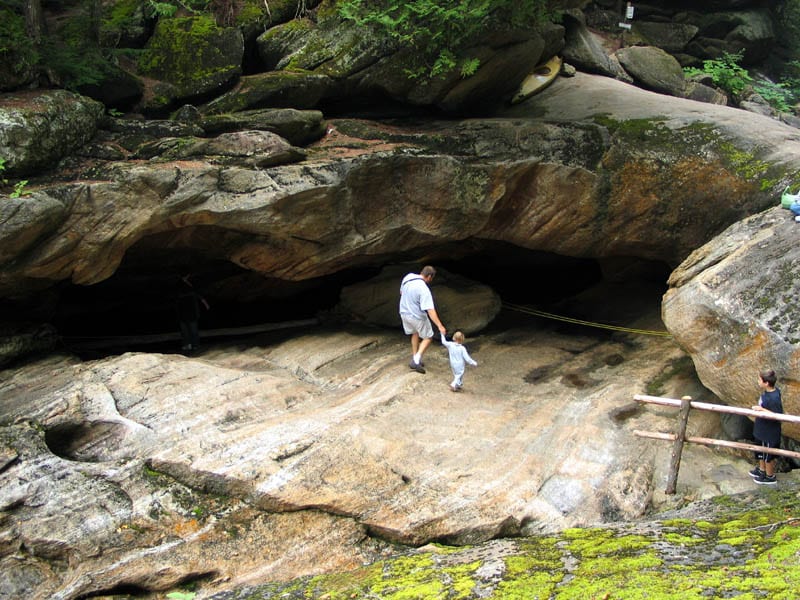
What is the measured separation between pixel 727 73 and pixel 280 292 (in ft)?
43.2

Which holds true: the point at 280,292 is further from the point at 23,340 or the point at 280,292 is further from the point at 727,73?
the point at 727,73

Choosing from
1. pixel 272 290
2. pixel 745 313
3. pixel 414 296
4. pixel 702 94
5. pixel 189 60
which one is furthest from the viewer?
pixel 702 94

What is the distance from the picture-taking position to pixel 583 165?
11.5m

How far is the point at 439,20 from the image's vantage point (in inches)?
436

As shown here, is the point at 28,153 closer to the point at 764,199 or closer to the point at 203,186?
the point at 203,186

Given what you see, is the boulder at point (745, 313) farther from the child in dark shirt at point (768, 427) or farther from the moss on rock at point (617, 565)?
the moss on rock at point (617, 565)

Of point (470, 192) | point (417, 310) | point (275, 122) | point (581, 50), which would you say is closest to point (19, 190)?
point (275, 122)

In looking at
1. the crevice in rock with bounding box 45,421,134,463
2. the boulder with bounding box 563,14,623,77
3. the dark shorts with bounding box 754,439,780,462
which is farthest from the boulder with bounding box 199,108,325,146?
→ the dark shorts with bounding box 754,439,780,462

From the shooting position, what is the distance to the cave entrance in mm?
13008

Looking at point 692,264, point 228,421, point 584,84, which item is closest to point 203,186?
point 228,421

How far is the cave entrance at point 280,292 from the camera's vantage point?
42.7 ft

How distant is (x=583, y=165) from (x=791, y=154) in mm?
3067

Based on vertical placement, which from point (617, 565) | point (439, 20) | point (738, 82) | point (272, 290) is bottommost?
point (617, 565)

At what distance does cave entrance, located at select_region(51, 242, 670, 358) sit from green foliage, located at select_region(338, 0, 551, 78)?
359 cm
